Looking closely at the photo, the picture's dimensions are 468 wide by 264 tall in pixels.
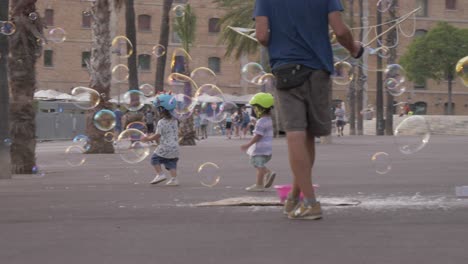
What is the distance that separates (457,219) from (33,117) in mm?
9713

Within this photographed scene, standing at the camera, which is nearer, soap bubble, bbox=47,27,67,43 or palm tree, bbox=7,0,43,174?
palm tree, bbox=7,0,43,174

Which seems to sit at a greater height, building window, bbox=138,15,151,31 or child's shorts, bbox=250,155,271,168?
building window, bbox=138,15,151,31

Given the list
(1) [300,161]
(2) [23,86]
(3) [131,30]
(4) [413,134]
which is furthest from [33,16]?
(4) [413,134]

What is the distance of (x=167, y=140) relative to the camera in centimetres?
1305

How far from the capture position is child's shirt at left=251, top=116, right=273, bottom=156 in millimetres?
12086

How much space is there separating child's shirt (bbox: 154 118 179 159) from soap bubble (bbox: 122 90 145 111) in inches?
255

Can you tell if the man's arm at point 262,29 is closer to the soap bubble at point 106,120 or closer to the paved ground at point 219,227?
the paved ground at point 219,227

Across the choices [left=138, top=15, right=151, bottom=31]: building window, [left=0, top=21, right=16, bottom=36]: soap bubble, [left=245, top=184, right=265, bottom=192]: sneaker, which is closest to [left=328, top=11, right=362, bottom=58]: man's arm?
[left=245, top=184, right=265, bottom=192]: sneaker

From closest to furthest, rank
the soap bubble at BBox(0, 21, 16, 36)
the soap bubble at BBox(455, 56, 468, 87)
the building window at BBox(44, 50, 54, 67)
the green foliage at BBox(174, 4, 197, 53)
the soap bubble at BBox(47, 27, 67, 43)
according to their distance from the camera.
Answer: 1. the soap bubble at BBox(455, 56, 468, 87)
2. the soap bubble at BBox(0, 21, 16, 36)
3. the soap bubble at BBox(47, 27, 67, 43)
4. the green foliage at BBox(174, 4, 197, 53)
5. the building window at BBox(44, 50, 54, 67)

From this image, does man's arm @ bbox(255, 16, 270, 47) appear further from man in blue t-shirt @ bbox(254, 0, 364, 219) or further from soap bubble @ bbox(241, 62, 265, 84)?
soap bubble @ bbox(241, 62, 265, 84)

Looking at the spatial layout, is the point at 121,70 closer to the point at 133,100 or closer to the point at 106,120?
the point at 133,100

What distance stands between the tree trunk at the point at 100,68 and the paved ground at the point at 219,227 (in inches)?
543

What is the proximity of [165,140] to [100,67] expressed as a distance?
13.6 meters

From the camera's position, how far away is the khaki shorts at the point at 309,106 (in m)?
7.45
